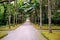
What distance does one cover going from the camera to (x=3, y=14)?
2048 inches

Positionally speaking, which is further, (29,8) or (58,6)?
(29,8)

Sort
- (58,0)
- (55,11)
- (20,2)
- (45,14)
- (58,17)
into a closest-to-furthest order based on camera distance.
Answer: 1. (58,0)
2. (55,11)
3. (58,17)
4. (45,14)
5. (20,2)

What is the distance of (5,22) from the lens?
53.3m

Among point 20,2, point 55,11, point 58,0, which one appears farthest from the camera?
point 20,2

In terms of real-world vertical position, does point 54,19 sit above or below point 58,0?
below

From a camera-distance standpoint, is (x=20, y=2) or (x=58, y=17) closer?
(x=58, y=17)

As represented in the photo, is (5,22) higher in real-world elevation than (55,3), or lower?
lower

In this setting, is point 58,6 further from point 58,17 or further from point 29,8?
point 29,8

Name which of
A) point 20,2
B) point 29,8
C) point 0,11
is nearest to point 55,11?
point 29,8

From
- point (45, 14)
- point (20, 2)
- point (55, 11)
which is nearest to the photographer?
point (55, 11)

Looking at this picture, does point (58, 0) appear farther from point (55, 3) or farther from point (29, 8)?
point (29, 8)

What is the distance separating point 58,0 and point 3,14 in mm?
14947

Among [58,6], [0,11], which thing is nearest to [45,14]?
[58,6]

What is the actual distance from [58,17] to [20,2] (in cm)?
1878
